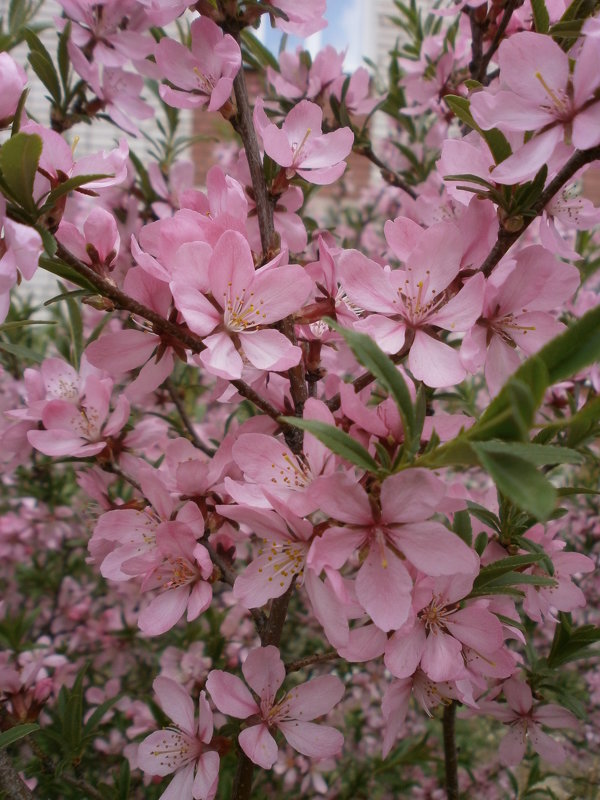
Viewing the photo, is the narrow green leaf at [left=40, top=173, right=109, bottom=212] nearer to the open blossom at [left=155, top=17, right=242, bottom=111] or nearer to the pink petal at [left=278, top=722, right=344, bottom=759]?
the open blossom at [left=155, top=17, right=242, bottom=111]

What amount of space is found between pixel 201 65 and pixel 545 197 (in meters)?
0.56

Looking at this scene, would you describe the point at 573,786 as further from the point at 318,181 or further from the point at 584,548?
the point at 318,181

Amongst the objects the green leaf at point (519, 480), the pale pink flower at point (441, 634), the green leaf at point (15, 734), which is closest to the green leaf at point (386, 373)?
the green leaf at point (519, 480)

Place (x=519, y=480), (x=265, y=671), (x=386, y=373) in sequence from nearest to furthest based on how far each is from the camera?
(x=519, y=480) < (x=386, y=373) < (x=265, y=671)

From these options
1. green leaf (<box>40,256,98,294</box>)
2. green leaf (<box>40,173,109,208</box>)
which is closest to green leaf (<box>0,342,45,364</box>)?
green leaf (<box>40,256,98,294</box>)

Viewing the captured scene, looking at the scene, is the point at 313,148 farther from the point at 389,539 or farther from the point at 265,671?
the point at 265,671

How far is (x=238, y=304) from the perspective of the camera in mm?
779

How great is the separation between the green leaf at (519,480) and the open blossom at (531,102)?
371 mm

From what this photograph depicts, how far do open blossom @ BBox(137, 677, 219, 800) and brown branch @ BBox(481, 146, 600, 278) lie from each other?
712 mm

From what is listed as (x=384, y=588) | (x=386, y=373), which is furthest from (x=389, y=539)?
(x=386, y=373)

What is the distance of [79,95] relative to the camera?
4.22 ft

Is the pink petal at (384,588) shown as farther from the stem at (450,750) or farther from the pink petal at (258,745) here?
the stem at (450,750)

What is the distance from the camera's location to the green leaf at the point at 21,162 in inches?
22.9

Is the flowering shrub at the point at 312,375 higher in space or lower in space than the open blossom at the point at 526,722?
higher
